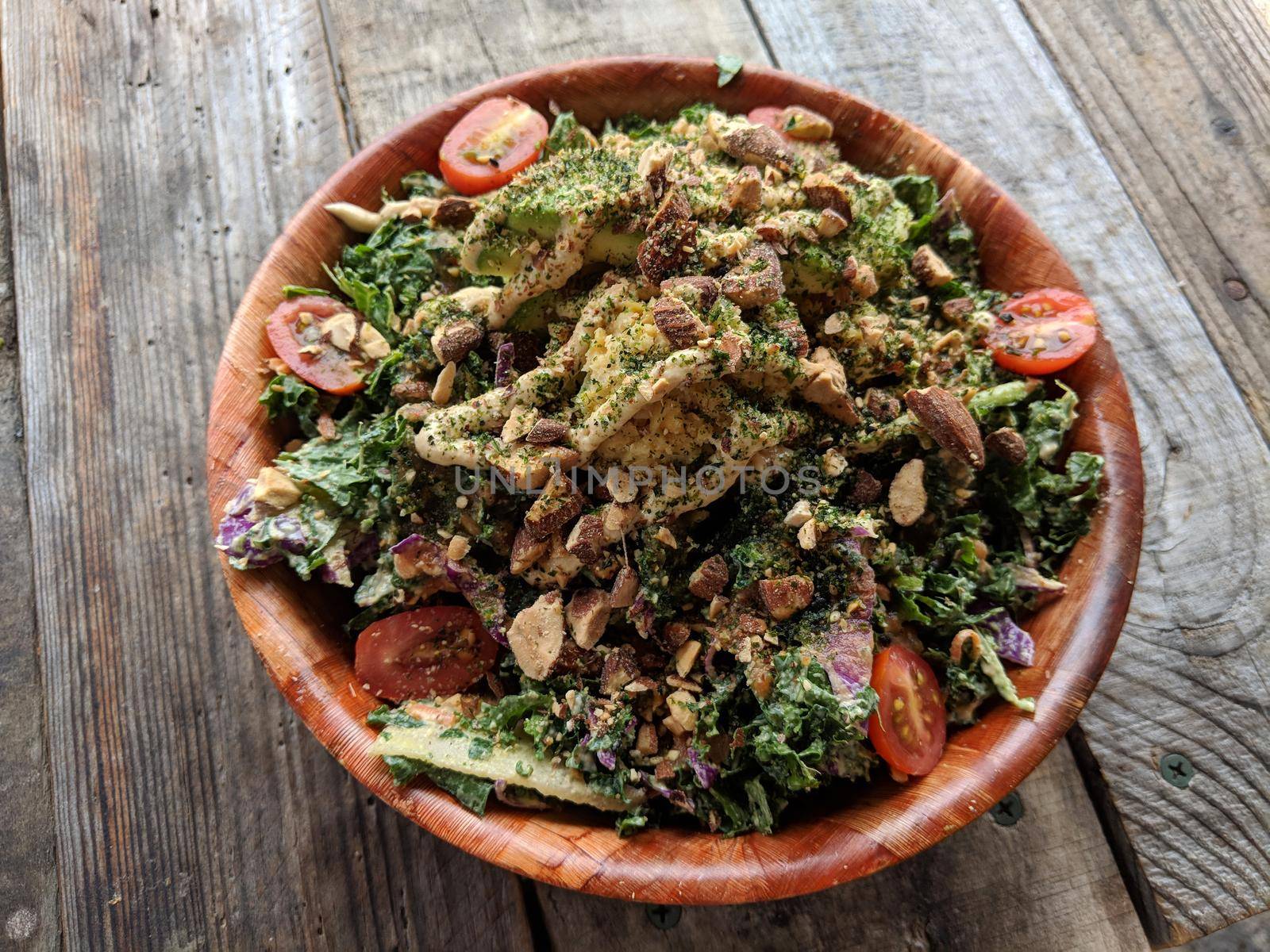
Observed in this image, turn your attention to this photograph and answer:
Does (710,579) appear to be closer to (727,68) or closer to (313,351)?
(313,351)

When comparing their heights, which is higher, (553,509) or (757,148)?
(757,148)

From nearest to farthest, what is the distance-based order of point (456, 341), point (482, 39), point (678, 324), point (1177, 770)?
point (678, 324)
point (456, 341)
point (1177, 770)
point (482, 39)

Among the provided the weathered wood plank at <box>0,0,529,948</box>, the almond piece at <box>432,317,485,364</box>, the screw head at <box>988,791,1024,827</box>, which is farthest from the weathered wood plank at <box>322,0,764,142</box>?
the screw head at <box>988,791,1024,827</box>

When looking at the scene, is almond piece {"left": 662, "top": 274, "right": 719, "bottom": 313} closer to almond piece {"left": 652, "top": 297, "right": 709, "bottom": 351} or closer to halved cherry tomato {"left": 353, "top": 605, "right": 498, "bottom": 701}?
almond piece {"left": 652, "top": 297, "right": 709, "bottom": 351}

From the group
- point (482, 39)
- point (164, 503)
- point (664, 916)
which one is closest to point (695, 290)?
point (664, 916)

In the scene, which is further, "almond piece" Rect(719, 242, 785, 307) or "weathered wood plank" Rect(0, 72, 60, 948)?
"weathered wood plank" Rect(0, 72, 60, 948)

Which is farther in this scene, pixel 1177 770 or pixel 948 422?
pixel 1177 770

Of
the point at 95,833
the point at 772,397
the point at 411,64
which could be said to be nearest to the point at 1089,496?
the point at 772,397
